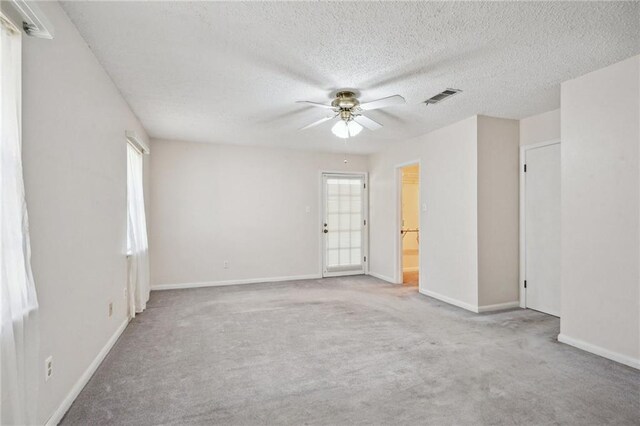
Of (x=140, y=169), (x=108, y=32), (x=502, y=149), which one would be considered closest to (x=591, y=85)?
(x=502, y=149)

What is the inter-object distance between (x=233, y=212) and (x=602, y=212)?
4.86 m

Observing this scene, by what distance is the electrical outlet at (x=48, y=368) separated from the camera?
5.95 feet

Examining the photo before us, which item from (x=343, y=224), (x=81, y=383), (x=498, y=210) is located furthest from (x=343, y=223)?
(x=81, y=383)

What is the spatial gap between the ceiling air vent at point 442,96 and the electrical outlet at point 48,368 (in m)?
3.64

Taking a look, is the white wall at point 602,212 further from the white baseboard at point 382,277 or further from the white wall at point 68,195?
the white wall at point 68,195

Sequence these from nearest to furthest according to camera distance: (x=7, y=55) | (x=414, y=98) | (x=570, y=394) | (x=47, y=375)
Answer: (x=7, y=55)
(x=47, y=375)
(x=570, y=394)
(x=414, y=98)

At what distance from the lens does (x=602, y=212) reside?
277cm

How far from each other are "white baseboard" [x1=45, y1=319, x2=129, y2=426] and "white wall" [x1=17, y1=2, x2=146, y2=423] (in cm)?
4

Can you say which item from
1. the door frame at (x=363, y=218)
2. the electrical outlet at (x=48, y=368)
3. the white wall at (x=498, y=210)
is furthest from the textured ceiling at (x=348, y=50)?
the door frame at (x=363, y=218)

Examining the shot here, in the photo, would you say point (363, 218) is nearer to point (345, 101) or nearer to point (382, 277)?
point (382, 277)

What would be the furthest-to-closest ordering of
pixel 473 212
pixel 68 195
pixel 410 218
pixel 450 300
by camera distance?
pixel 410 218 → pixel 450 300 → pixel 473 212 → pixel 68 195

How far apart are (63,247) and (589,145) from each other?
4018mm

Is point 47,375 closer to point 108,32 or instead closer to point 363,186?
point 108,32

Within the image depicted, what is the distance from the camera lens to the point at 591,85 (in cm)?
286
